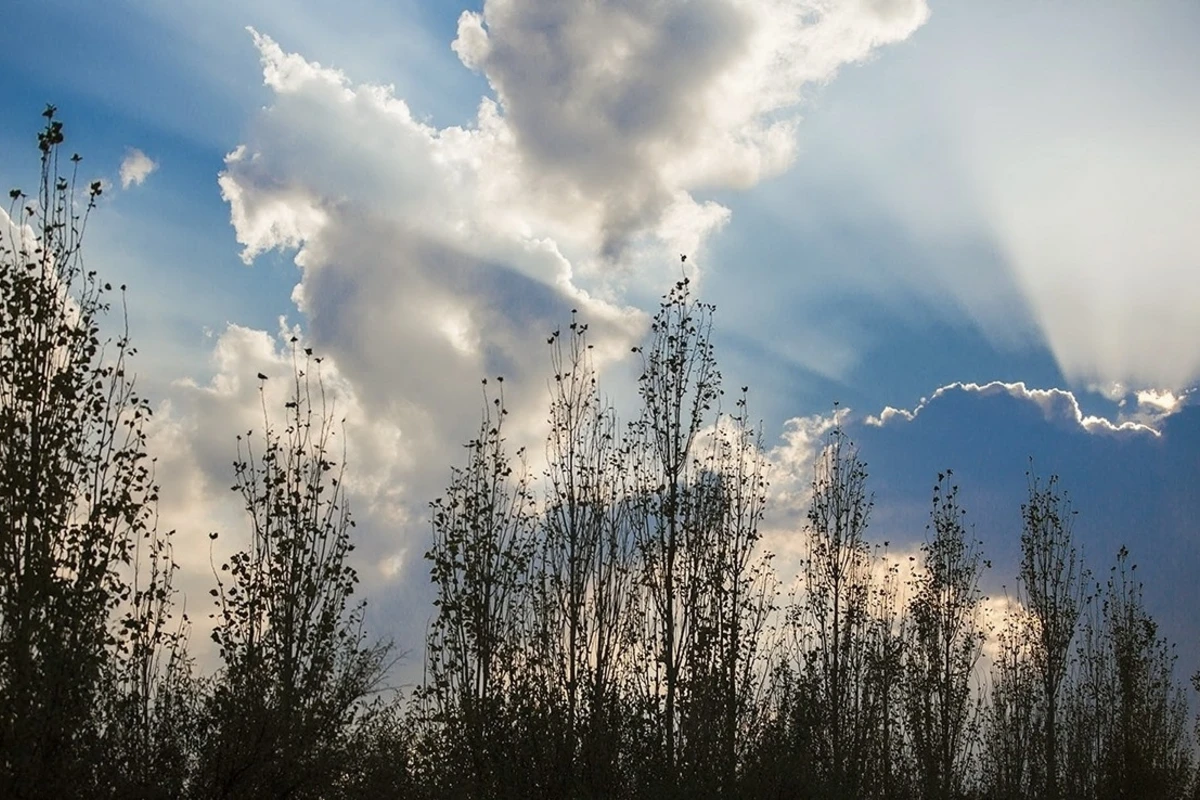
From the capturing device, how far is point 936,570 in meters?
33.0

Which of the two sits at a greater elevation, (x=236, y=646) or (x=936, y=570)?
(x=936, y=570)

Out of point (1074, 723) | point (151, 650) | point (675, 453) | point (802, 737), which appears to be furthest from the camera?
point (1074, 723)

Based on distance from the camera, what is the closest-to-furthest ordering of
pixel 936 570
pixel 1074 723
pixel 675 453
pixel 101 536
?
pixel 101 536 < pixel 675 453 < pixel 936 570 < pixel 1074 723

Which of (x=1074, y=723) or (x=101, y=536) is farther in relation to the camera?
(x=1074, y=723)

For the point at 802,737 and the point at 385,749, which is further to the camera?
the point at 385,749

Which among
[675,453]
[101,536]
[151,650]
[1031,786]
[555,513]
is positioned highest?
[675,453]

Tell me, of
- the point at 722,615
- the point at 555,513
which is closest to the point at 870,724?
the point at 722,615

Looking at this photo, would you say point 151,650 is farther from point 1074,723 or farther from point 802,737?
point 1074,723

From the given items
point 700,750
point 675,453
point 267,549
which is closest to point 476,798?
point 700,750

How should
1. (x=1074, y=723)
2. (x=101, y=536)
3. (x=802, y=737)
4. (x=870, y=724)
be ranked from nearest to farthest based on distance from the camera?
(x=101, y=536), (x=802, y=737), (x=870, y=724), (x=1074, y=723)

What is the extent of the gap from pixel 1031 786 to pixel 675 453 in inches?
791

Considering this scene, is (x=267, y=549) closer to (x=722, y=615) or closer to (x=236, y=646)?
(x=236, y=646)

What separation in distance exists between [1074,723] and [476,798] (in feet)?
99.6

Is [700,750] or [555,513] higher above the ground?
[555,513]
